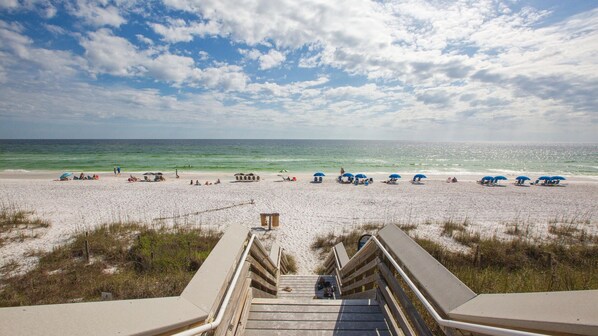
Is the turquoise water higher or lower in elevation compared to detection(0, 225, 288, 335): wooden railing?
lower

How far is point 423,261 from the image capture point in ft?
7.72

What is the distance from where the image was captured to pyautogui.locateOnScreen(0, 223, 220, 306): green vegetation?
6.15 m

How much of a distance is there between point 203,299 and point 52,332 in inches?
29.2

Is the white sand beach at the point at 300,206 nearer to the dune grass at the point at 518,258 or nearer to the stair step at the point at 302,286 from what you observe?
the dune grass at the point at 518,258

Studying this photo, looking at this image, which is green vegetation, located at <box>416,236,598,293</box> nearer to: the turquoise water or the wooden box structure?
the wooden box structure

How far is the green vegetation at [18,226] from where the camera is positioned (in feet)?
35.2

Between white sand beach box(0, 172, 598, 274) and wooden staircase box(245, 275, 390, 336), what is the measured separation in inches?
240

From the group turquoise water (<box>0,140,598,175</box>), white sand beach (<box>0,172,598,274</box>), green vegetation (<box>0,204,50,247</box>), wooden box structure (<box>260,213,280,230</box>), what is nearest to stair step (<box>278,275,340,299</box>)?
white sand beach (<box>0,172,598,274</box>)

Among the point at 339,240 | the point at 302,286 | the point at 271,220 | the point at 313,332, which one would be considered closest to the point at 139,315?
the point at 313,332

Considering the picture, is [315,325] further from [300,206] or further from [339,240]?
[300,206]

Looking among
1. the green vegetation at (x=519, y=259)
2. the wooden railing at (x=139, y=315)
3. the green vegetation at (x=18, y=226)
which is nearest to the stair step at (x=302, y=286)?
the green vegetation at (x=519, y=259)

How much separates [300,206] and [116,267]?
11.2 metres

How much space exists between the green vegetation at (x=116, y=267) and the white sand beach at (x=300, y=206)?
1.44m

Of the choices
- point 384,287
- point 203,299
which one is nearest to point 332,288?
point 384,287
